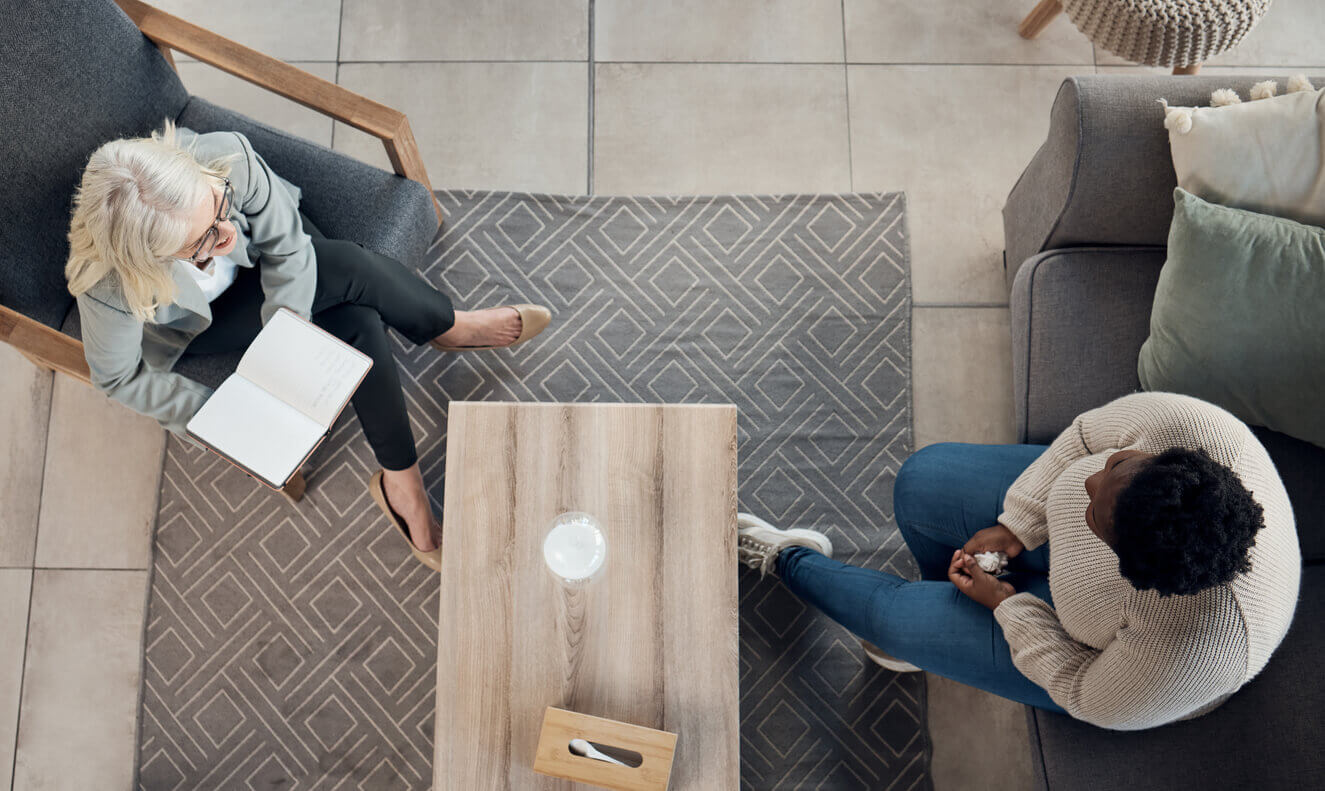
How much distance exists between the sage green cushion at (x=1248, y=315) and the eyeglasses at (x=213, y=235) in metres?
1.80

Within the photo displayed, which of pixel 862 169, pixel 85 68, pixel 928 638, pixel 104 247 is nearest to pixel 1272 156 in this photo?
pixel 862 169

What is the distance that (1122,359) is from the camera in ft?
5.24

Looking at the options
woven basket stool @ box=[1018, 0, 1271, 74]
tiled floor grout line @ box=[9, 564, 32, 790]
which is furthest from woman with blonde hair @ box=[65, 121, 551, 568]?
woven basket stool @ box=[1018, 0, 1271, 74]

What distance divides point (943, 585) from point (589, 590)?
699 millimetres

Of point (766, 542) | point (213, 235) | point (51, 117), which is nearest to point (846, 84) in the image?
point (766, 542)

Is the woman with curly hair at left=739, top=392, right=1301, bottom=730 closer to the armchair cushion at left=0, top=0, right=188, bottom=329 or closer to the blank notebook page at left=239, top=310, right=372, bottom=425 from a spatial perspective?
the blank notebook page at left=239, top=310, right=372, bottom=425

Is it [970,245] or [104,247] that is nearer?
[104,247]

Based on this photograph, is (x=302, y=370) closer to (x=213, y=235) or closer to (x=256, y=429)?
(x=256, y=429)

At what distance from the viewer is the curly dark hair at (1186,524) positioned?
1.04 metres

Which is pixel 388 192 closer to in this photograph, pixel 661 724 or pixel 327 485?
pixel 327 485

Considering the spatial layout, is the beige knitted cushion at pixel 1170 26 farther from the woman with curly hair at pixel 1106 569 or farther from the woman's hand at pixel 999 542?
the woman's hand at pixel 999 542

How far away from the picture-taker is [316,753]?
1865mm

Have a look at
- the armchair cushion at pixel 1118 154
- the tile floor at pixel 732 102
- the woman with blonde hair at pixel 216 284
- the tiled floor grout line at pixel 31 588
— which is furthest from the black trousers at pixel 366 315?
the armchair cushion at pixel 1118 154

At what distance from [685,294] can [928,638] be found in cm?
106
